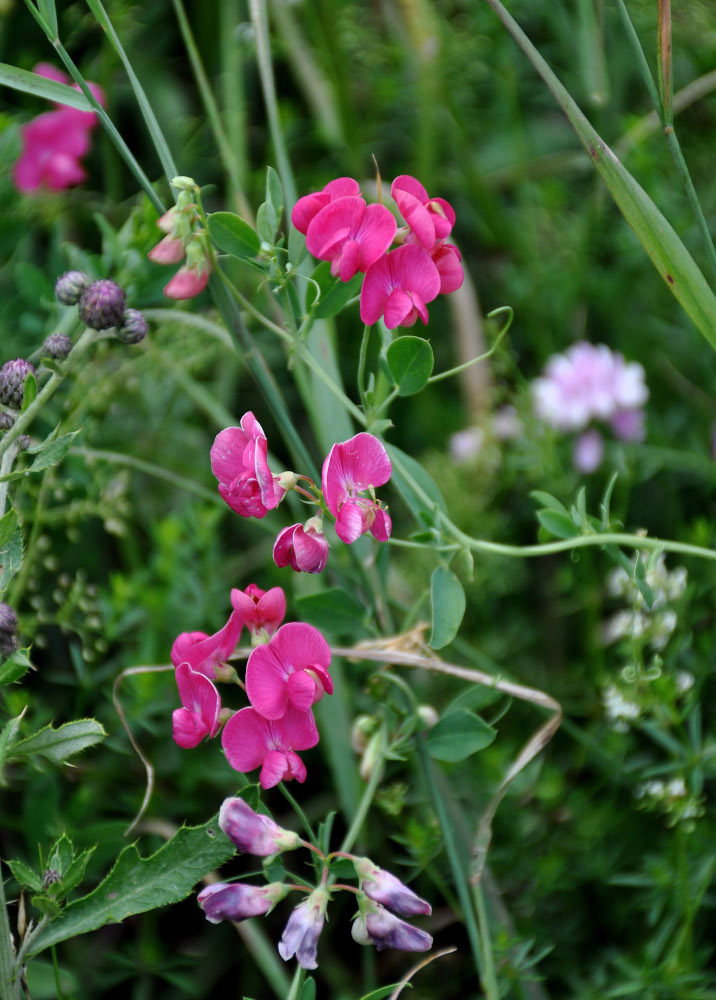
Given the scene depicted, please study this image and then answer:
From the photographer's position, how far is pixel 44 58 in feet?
5.60

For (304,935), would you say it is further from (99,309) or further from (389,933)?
(99,309)

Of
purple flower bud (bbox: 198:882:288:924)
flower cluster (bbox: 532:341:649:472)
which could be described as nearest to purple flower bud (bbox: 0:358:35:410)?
purple flower bud (bbox: 198:882:288:924)

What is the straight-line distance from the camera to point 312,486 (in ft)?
2.21

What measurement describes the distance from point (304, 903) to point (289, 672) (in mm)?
155

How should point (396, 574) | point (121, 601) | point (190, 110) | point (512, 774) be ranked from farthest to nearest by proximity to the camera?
point (190, 110), point (396, 574), point (121, 601), point (512, 774)

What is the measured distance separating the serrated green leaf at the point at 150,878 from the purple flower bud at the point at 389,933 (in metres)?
0.12

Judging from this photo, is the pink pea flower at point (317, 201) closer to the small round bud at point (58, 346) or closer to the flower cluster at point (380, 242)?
the flower cluster at point (380, 242)

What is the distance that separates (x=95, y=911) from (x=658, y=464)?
3.37ft

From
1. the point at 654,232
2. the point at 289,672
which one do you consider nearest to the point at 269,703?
the point at 289,672

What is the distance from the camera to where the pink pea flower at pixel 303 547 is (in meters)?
0.65

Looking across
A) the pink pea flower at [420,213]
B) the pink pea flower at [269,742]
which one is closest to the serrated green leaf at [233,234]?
the pink pea flower at [420,213]

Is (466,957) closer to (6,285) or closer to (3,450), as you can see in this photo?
(3,450)

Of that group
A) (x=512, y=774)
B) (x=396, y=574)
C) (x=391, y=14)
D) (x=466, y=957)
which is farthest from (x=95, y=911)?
(x=391, y=14)

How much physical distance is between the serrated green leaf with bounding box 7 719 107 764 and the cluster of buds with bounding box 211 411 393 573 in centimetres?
20
